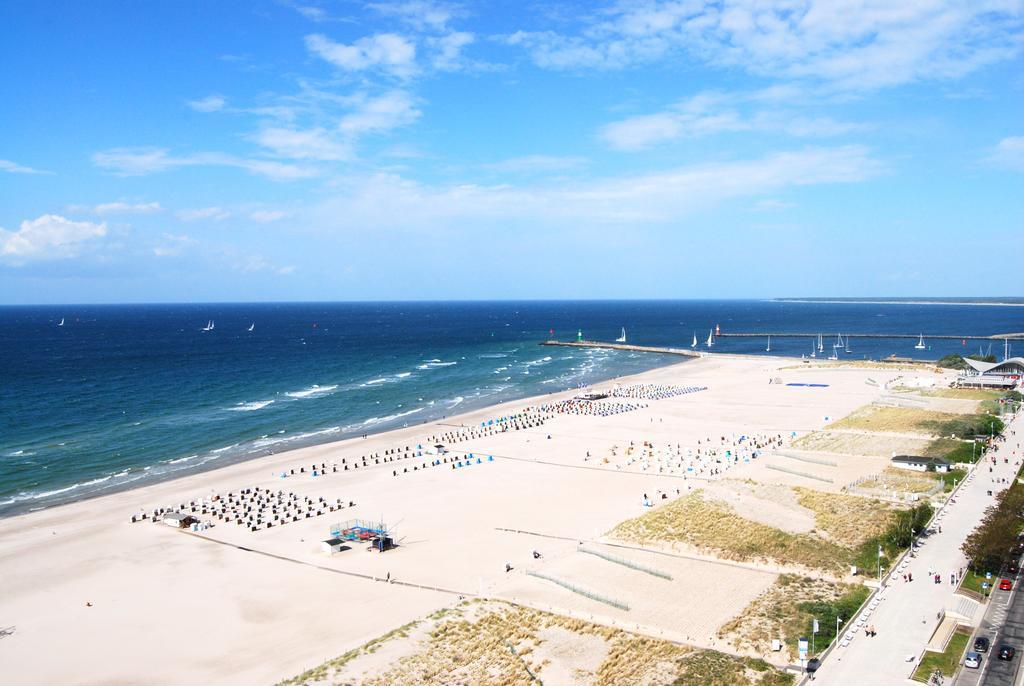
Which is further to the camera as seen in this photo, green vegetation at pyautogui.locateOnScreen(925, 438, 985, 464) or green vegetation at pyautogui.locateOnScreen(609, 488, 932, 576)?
green vegetation at pyautogui.locateOnScreen(925, 438, 985, 464)

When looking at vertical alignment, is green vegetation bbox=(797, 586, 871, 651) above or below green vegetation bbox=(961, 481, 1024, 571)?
below

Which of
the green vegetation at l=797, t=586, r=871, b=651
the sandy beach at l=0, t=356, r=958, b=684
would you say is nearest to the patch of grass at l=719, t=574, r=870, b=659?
the green vegetation at l=797, t=586, r=871, b=651

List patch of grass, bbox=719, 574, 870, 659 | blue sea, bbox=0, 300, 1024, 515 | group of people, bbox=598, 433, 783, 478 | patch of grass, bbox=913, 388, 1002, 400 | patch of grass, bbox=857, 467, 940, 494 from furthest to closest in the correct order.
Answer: patch of grass, bbox=913, 388, 1002, 400
blue sea, bbox=0, 300, 1024, 515
group of people, bbox=598, 433, 783, 478
patch of grass, bbox=857, 467, 940, 494
patch of grass, bbox=719, 574, 870, 659

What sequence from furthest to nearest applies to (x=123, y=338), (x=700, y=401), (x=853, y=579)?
(x=123, y=338), (x=700, y=401), (x=853, y=579)

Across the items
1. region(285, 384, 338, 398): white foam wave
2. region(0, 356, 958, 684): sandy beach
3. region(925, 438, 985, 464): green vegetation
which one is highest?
region(285, 384, 338, 398): white foam wave

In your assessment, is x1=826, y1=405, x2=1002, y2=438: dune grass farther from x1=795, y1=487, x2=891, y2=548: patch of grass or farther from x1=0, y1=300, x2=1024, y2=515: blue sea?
x1=0, y1=300, x2=1024, y2=515: blue sea

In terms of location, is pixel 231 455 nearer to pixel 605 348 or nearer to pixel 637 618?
pixel 637 618

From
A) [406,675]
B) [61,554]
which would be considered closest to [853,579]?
[406,675]
